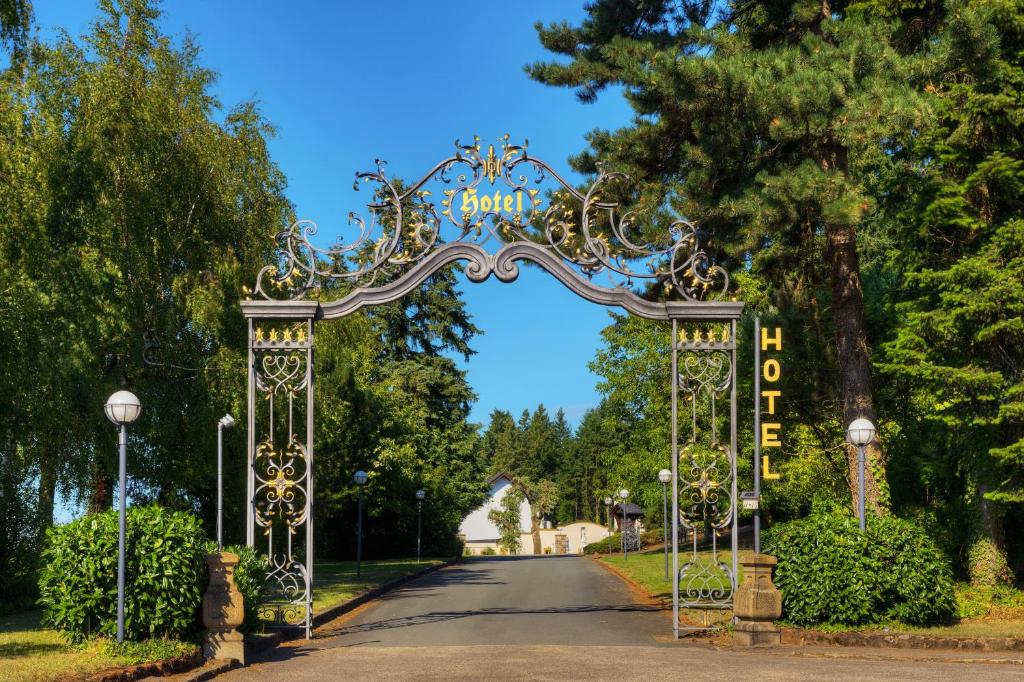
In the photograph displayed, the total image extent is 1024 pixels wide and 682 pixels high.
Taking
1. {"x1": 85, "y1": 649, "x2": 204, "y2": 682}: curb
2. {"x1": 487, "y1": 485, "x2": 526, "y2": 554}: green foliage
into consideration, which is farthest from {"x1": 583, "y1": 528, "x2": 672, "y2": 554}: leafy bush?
{"x1": 85, "y1": 649, "x2": 204, "y2": 682}: curb

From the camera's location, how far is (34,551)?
19422mm

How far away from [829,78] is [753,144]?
77.4 inches

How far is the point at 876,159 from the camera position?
21.5m

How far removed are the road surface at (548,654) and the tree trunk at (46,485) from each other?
6044 mm

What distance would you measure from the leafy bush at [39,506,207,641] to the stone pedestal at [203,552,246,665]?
0.64 ft

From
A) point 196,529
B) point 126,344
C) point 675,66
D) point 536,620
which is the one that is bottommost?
point 536,620

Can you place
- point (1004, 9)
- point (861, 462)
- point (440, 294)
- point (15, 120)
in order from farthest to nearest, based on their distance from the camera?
point (440, 294)
point (15, 120)
point (1004, 9)
point (861, 462)

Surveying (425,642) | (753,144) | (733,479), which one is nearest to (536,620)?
(425,642)

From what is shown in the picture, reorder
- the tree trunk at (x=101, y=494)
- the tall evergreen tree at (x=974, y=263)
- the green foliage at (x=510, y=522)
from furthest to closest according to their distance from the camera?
the green foliage at (x=510, y=522) < the tree trunk at (x=101, y=494) < the tall evergreen tree at (x=974, y=263)

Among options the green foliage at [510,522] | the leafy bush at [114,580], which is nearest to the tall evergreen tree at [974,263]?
the leafy bush at [114,580]

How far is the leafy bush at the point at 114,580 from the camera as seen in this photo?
11.9 metres

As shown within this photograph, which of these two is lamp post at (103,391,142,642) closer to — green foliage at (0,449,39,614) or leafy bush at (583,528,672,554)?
green foliage at (0,449,39,614)

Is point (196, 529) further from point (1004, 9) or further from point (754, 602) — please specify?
point (1004, 9)

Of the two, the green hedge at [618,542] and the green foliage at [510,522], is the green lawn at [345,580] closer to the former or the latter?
the green hedge at [618,542]
